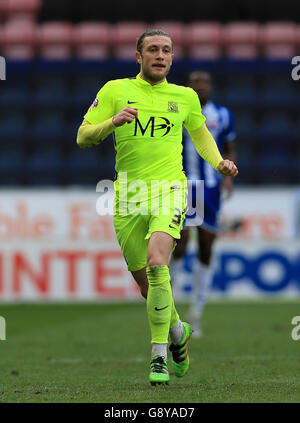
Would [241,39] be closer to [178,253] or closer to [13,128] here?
[13,128]

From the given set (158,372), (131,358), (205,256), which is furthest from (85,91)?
(158,372)

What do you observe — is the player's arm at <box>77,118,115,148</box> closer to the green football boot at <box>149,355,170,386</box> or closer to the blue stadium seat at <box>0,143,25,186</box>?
the green football boot at <box>149,355,170,386</box>

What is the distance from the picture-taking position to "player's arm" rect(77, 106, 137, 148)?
15.7 feet

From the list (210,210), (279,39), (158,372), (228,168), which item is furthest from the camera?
(279,39)

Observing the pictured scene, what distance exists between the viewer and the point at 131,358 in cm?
631

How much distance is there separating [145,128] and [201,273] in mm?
3507

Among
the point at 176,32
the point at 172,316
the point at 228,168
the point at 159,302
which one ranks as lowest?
the point at 172,316

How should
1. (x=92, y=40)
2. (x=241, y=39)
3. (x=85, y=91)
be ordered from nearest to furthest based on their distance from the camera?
(x=85, y=91), (x=241, y=39), (x=92, y=40)

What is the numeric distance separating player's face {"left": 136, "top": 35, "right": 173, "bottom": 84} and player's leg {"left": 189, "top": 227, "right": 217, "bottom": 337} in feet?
10.7

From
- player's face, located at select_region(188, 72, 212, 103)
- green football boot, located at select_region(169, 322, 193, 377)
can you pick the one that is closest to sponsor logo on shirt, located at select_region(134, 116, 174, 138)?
green football boot, located at select_region(169, 322, 193, 377)

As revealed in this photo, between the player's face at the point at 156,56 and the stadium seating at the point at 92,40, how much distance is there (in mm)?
11765

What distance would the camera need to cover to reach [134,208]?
16.8ft

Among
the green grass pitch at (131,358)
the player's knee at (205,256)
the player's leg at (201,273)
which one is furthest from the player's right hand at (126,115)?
the player's knee at (205,256)
